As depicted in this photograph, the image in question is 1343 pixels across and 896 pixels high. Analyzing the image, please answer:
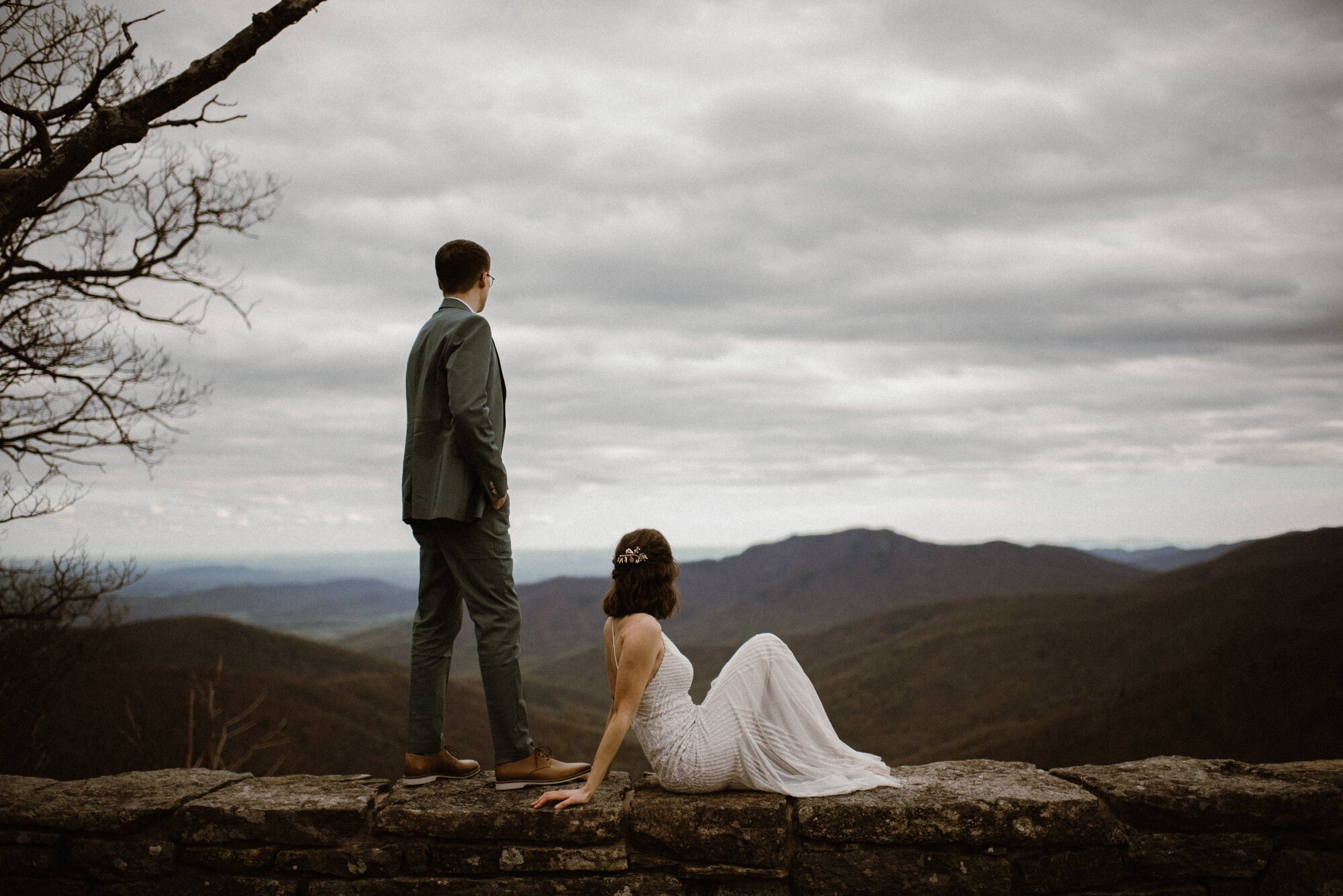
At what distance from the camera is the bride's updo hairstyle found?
376cm

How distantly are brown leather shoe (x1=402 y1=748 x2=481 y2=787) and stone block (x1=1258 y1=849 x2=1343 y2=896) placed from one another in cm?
382

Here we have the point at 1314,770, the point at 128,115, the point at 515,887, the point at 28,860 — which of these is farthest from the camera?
the point at 128,115

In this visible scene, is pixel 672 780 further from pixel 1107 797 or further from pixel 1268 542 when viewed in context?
pixel 1268 542

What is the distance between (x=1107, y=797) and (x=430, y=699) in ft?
11.0

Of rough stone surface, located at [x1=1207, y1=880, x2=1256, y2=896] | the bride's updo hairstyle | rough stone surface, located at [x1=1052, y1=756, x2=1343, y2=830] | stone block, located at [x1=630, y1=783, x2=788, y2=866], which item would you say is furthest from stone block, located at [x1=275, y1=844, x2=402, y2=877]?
rough stone surface, located at [x1=1207, y1=880, x2=1256, y2=896]

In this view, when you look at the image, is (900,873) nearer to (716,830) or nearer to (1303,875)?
(716,830)

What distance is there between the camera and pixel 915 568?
5733 inches

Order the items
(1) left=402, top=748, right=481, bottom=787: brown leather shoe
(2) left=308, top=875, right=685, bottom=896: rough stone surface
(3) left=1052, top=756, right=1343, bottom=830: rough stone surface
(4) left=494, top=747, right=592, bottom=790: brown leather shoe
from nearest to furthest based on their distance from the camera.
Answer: (2) left=308, top=875, right=685, bottom=896: rough stone surface, (3) left=1052, top=756, right=1343, bottom=830: rough stone surface, (4) left=494, top=747, right=592, bottom=790: brown leather shoe, (1) left=402, top=748, right=481, bottom=787: brown leather shoe

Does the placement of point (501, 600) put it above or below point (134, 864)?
above

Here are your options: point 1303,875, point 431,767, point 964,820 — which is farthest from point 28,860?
point 1303,875

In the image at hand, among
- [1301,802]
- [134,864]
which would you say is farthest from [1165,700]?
[134,864]

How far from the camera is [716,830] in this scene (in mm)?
3580

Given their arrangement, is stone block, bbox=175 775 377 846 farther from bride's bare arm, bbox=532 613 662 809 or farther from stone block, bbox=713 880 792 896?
stone block, bbox=713 880 792 896

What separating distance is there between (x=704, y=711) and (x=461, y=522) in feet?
5.01
